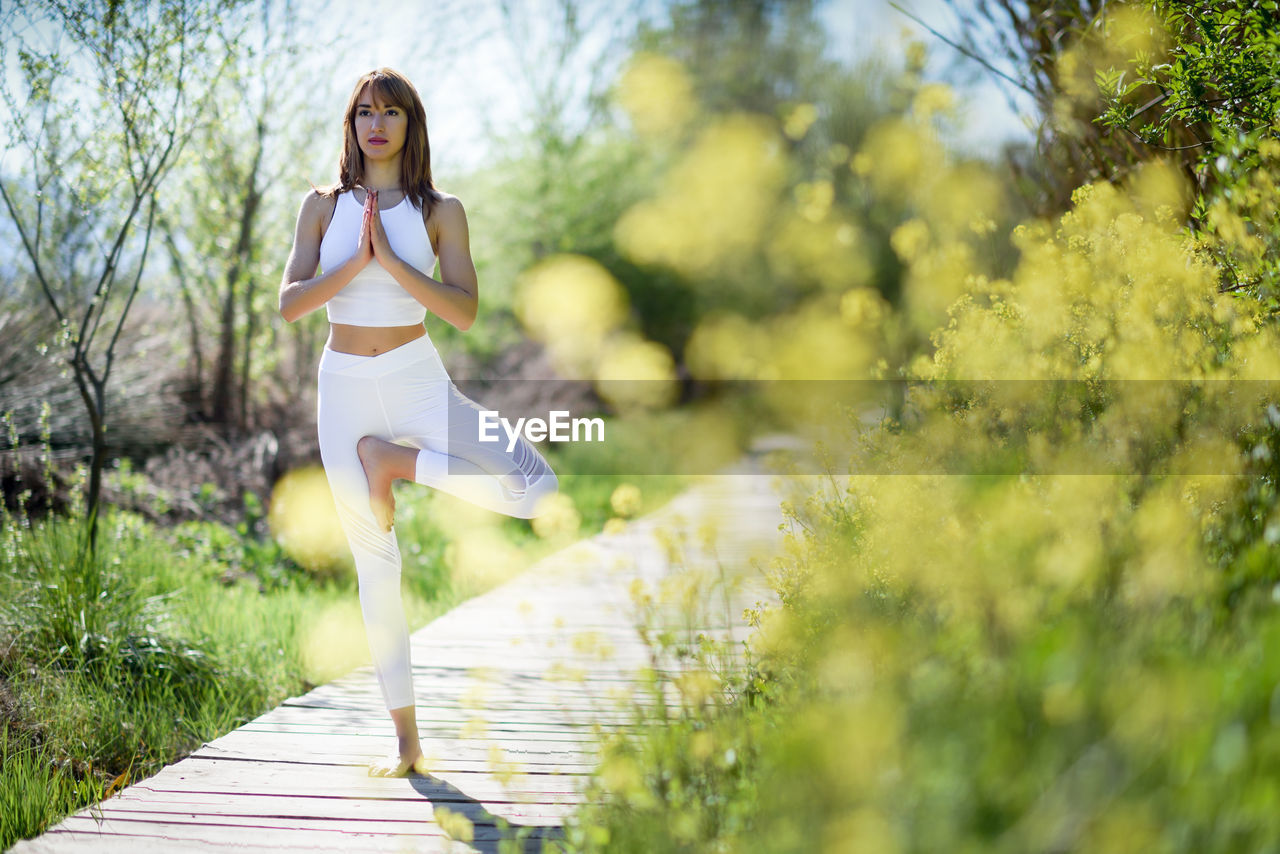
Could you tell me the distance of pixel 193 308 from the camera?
6.20 metres

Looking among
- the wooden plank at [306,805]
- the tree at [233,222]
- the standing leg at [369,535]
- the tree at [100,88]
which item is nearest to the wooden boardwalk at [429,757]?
the wooden plank at [306,805]

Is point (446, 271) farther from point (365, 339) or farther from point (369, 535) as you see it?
point (369, 535)

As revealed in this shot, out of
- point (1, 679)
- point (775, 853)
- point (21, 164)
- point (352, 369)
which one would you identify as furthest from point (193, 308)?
point (775, 853)

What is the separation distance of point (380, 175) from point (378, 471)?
2.30 feet

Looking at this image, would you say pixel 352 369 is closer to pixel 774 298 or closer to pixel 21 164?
pixel 21 164

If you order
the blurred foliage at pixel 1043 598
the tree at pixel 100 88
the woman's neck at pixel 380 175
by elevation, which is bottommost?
the blurred foliage at pixel 1043 598

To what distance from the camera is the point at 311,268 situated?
7.02 feet

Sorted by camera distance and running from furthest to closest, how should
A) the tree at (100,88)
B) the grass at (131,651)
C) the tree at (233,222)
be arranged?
1. the tree at (233,222)
2. the tree at (100,88)
3. the grass at (131,651)

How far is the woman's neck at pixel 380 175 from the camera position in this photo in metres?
2.15

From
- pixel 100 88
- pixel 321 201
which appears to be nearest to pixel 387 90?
pixel 321 201

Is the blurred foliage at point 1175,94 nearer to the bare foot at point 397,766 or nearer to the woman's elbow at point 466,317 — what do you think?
the woman's elbow at point 466,317

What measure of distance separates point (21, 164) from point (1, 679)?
6.69 ft

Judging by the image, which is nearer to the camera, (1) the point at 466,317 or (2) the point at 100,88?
(1) the point at 466,317

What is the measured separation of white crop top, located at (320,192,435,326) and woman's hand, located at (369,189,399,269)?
0.05 metres
